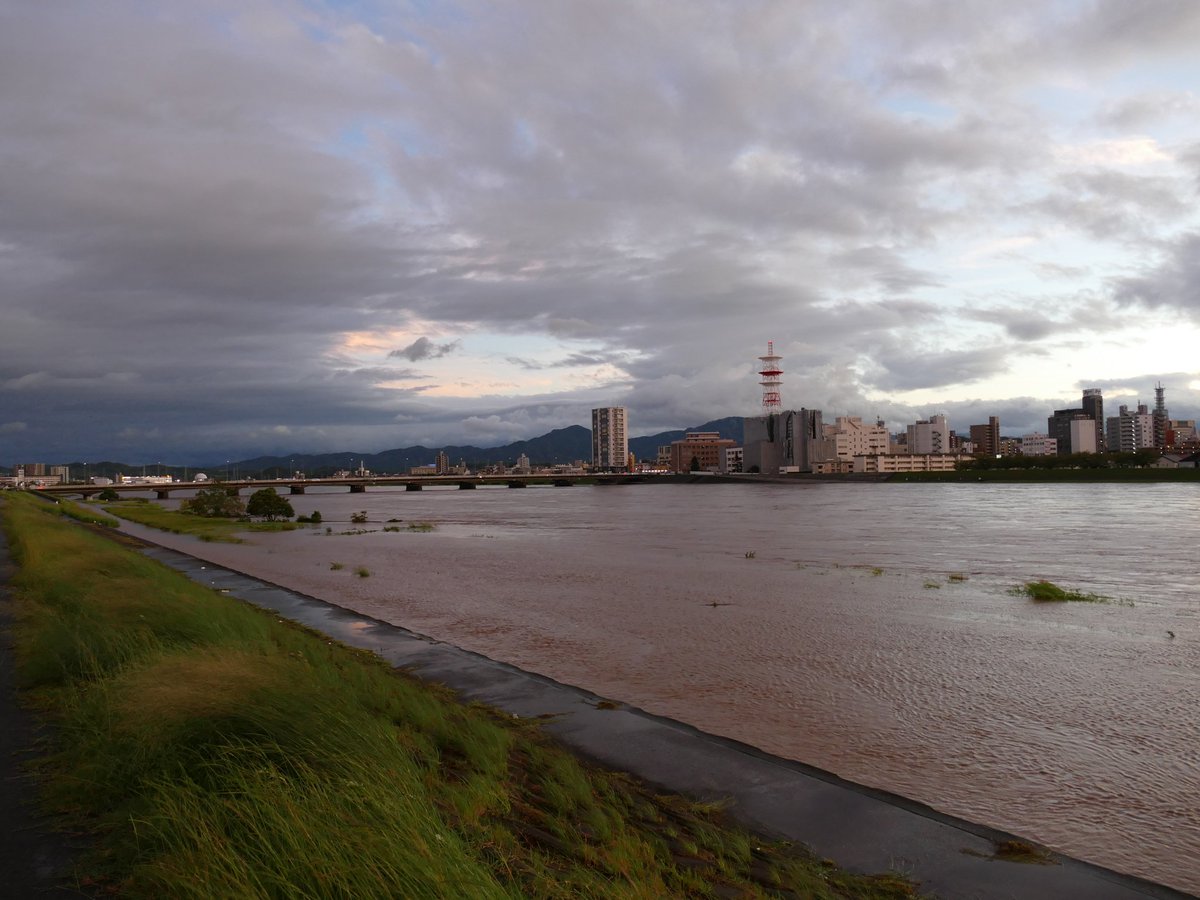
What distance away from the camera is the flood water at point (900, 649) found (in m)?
7.98

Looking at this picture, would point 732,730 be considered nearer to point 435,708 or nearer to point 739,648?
point 435,708

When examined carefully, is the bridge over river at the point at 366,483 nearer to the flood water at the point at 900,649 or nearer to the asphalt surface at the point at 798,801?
the flood water at the point at 900,649

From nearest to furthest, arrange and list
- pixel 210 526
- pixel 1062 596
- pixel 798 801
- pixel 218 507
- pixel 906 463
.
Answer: pixel 798 801
pixel 1062 596
pixel 210 526
pixel 218 507
pixel 906 463

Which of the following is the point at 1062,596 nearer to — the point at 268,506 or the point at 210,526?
the point at 210,526

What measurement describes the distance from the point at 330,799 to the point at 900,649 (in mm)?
12048

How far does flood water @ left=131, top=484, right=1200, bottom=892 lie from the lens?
798cm

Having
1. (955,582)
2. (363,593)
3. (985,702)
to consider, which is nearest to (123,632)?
(985,702)

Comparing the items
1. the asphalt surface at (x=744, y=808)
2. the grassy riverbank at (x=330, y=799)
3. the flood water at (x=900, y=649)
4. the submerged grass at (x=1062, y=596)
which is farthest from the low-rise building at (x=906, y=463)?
the grassy riverbank at (x=330, y=799)

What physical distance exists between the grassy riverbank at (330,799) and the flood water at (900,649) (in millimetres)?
3007

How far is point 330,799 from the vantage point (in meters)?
4.46

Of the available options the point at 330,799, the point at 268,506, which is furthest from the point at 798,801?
the point at 268,506

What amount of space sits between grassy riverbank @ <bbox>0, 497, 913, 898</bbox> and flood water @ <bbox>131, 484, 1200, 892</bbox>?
9.86ft

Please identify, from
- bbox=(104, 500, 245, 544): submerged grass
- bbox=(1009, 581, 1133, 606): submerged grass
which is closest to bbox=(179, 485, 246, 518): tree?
bbox=(104, 500, 245, 544): submerged grass

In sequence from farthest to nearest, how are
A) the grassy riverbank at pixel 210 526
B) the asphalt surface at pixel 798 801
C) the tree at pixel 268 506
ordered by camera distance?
the tree at pixel 268 506 < the grassy riverbank at pixel 210 526 < the asphalt surface at pixel 798 801
